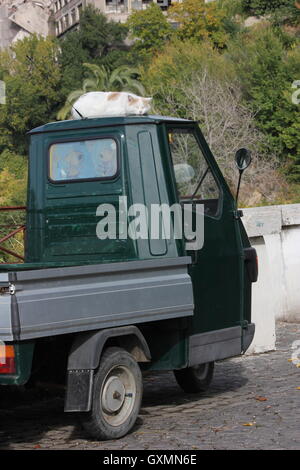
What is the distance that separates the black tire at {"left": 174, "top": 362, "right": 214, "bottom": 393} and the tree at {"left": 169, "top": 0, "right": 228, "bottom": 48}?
8408 centimetres

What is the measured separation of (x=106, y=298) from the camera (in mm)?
6875

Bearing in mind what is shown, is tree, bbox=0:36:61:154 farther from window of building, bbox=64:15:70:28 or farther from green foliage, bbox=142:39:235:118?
green foliage, bbox=142:39:235:118

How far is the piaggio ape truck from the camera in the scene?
6.56m

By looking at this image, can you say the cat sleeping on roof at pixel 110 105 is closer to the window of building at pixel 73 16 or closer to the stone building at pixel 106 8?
the stone building at pixel 106 8

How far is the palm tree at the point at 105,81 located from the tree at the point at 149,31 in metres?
7.90

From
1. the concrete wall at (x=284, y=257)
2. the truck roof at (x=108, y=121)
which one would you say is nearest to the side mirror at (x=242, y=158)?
the truck roof at (x=108, y=121)

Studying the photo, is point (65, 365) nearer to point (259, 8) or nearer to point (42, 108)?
point (259, 8)

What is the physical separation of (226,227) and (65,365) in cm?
203

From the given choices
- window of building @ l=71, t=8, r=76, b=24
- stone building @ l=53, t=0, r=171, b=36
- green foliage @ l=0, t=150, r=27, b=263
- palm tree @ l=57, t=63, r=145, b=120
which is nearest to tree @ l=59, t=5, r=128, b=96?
palm tree @ l=57, t=63, r=145, b=120

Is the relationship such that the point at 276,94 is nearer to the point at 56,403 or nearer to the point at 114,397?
the point at 56,403

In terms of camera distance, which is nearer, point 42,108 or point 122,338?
point 122,338

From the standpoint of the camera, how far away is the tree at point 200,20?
9357cm
